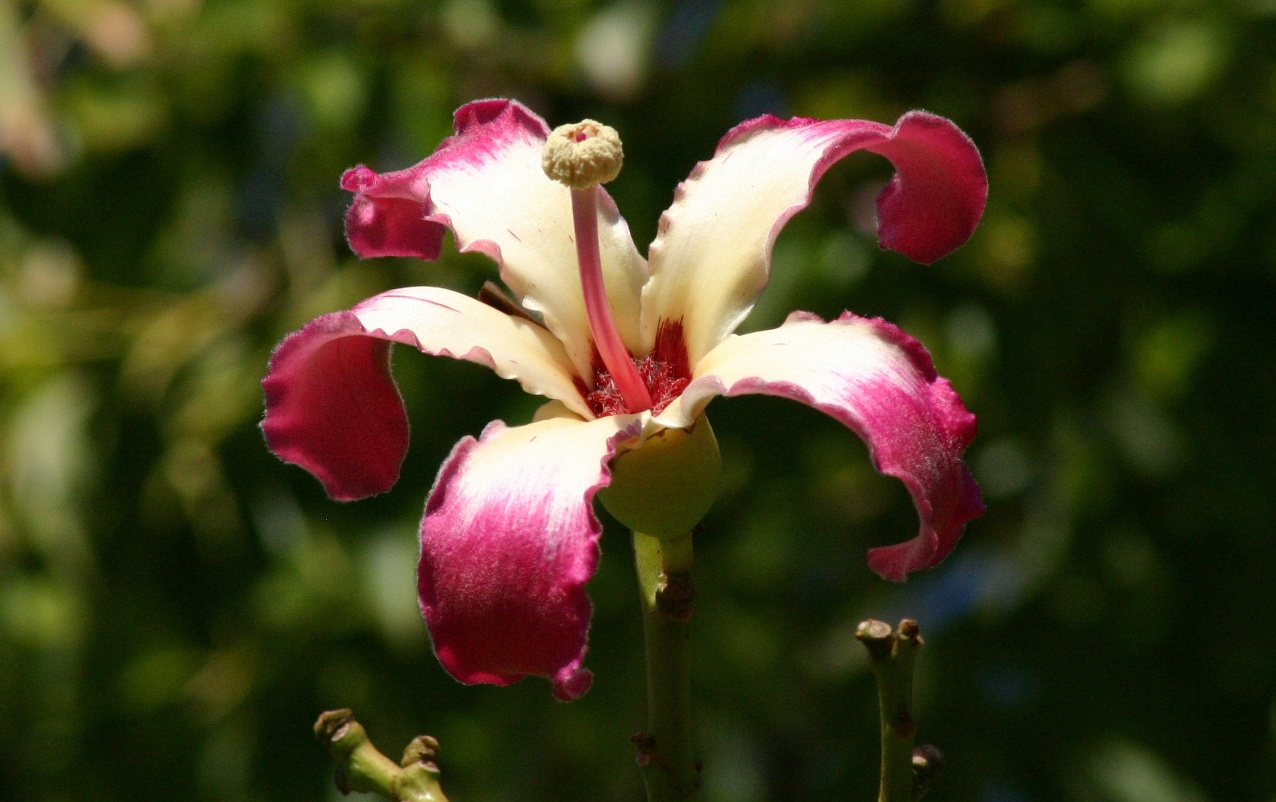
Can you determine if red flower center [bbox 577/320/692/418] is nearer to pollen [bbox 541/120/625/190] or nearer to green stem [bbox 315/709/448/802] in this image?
pollen [bbox 541/120/625/190]

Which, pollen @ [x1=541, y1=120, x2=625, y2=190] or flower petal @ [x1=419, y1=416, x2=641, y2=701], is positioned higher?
pollen @ [x1=541, y1=120, x2=625, y2=190]

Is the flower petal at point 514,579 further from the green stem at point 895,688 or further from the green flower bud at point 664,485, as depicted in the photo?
the green stem at point 895,688

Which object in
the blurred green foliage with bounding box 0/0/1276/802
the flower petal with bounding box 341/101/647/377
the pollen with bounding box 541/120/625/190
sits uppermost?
the pollen with bounding box 541/120/625/190

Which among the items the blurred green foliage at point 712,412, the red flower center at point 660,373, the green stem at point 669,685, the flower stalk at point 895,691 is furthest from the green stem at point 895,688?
the blurred green foliage at point 712,412

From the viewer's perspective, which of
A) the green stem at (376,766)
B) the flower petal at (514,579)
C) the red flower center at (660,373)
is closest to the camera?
the flower petal at (514,579)

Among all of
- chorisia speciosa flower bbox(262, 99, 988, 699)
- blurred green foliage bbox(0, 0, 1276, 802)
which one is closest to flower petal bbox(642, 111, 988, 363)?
chorisia speciosa flower bbox(262, 99, 988, 699)

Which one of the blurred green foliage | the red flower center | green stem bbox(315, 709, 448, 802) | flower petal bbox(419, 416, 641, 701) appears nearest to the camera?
flower petal bbox(419, 416, 641, 701)

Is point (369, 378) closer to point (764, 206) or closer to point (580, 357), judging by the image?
point (580, 357)
